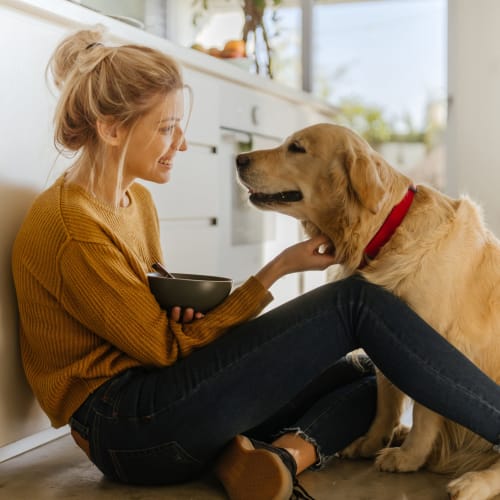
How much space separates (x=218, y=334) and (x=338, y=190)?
0.44m

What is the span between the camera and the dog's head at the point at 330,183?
1.66 metres

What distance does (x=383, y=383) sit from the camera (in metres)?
1.78

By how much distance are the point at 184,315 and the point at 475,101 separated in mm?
2874

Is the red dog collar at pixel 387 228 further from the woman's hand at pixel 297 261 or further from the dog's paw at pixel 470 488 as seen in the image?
the dog's paw at pixel 470 488

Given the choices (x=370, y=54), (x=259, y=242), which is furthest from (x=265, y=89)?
(x=370, y=54)

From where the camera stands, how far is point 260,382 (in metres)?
1.47

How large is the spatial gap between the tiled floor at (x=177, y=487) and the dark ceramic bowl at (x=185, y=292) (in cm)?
39

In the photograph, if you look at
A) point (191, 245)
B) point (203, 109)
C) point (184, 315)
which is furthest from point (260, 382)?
point (203, 109)

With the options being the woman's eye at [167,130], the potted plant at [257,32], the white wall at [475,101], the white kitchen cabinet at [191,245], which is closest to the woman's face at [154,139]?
the woman's eye at [167,130]

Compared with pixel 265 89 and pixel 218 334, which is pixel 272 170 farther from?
pixel 265 89

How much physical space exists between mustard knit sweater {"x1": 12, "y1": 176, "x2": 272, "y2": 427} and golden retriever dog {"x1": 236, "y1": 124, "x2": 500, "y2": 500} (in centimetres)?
30

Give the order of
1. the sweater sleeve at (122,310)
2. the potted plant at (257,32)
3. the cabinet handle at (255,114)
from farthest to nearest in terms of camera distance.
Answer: the potted plant at (257,32)
the cabinet handle at (255,114)
the sweater sleeve at (122,310)

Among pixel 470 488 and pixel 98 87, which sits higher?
pixel 98 87

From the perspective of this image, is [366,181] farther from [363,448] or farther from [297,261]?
[363,448]
